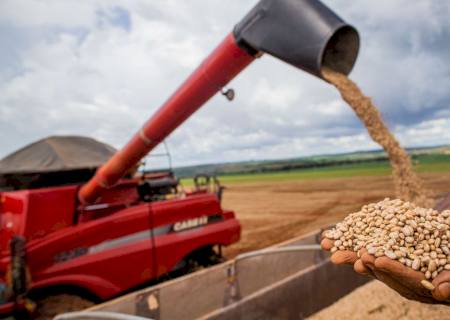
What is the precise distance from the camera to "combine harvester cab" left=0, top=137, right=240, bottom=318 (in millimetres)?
3975

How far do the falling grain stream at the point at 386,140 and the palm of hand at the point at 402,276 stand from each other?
1.94m

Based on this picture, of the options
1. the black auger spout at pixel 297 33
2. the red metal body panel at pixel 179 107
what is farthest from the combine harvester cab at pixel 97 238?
the black auger spout at pixel 297 33

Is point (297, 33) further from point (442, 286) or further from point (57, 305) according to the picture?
point (57, 305)

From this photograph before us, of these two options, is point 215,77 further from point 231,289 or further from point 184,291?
point 231,289

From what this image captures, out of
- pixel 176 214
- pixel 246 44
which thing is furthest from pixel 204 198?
pixel 246 44

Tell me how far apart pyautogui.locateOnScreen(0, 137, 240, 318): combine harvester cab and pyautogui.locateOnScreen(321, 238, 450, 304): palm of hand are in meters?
3.06

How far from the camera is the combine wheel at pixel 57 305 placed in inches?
157

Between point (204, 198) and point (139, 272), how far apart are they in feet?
4.36

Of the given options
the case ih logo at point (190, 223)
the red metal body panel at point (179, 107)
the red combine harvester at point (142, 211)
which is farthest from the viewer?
the case ih logo at point (190, 223)

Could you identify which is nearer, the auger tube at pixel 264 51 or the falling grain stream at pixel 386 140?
the auger tube at pixel 264 51

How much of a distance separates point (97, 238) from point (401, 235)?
3324 mm

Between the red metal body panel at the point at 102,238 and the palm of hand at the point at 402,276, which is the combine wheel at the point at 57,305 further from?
the palm of hand at the point at 402,276

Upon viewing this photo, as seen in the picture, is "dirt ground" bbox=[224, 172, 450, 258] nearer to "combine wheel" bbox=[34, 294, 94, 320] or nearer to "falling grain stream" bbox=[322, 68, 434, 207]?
"falling grain stream" bbox=[322, 68, 434, 207]

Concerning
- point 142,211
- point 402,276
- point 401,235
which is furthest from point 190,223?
point 402,276
